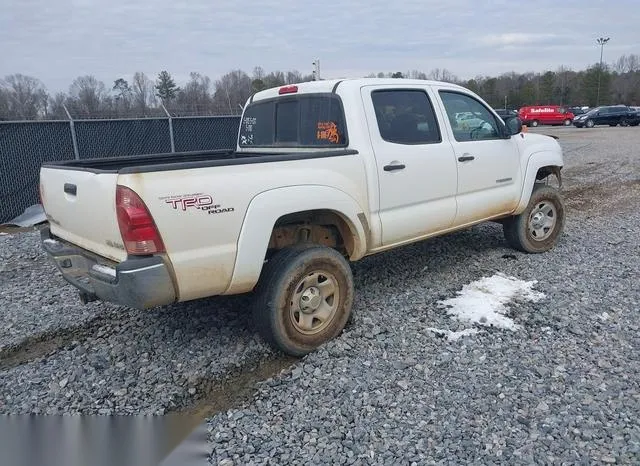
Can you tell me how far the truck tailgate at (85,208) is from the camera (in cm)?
318

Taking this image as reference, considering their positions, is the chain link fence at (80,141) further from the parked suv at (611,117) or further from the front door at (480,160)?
the parked suv at (611,117)

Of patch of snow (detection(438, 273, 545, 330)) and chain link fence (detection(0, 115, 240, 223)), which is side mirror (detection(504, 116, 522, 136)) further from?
chain link fence (detection(0, 115, 240, 223))

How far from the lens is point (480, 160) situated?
17.1ft

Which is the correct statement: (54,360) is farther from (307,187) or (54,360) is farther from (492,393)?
(492,393)

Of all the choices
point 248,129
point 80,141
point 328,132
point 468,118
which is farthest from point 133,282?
point 80,141

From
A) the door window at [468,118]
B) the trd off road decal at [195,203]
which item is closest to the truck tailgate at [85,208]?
the trd off road decal at [195,203]

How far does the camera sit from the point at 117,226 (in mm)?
3133

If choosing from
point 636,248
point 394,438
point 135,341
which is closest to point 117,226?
point 135,341

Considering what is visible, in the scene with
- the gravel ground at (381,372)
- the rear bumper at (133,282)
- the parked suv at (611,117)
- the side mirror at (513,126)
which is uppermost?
the parked suv at (611,117)

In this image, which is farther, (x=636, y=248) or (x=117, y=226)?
(x=636, y=248)

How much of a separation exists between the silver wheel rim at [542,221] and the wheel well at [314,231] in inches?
114

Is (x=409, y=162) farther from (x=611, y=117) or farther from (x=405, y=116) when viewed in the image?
(x=611, y=117)

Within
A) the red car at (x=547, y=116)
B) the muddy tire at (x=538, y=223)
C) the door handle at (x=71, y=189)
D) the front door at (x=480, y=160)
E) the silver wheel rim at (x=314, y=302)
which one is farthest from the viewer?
the red car at (x=547, y=116)

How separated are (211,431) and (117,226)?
4.39ft
